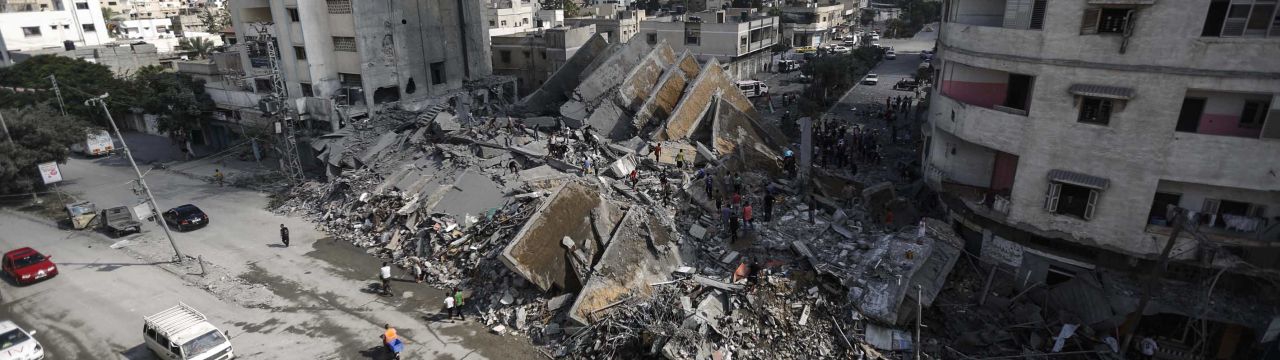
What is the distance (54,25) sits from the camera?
2079 inches

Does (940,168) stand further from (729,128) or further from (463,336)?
(463,336)

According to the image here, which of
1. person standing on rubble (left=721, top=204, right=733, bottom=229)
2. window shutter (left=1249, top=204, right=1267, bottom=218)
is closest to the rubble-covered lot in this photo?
person standing on rubble (left=721, top=204, right=733, bottom=229)

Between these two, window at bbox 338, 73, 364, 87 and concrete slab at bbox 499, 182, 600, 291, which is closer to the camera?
concrete slab at bbox 499, 182, 600, 291

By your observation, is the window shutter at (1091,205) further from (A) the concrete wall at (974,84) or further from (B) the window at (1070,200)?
(A) the concrete wall at (974,84)

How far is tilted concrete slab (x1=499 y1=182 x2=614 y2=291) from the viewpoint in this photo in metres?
15.9

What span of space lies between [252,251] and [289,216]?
340cm

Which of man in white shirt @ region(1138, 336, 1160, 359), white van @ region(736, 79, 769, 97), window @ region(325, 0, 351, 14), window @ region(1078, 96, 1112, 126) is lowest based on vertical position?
man in white shirt @ region(1138, 336, 1160, 359)

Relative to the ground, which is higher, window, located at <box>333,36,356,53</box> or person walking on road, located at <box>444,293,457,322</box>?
window, located at <box>333,36,356,53</box>

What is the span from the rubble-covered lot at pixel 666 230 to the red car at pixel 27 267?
7.12 metres

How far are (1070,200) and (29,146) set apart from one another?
38.3m

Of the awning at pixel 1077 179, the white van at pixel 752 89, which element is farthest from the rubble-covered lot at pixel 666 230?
the white van at pixel 752 89

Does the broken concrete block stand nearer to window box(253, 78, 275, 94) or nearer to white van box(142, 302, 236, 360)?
white van box(142, 302, 236, 360)

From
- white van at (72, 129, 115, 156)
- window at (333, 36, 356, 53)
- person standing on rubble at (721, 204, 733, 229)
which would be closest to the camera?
person standing on rubble at (721, 204, 733, 229)

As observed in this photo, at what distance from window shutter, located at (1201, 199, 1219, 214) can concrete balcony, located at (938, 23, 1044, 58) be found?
4.93m
